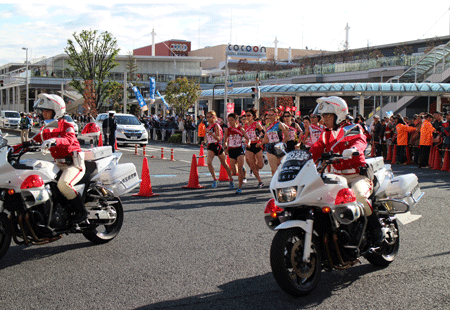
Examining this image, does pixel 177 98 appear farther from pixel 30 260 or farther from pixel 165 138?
pixel 30 260

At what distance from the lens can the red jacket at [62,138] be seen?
244 inches

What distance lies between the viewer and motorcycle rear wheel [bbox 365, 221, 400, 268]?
5523 mm

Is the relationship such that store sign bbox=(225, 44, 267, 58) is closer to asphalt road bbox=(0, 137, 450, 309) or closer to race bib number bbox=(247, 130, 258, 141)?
race bib number bbox=(247, 130, 258, 141)

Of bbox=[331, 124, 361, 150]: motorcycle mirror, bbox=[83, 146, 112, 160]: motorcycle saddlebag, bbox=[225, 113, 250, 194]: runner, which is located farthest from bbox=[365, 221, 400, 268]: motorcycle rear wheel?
bbox=[225, 113, 250, 194]: runner

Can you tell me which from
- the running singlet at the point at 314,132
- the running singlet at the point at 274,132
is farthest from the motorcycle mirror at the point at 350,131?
the running singlet at the point at 274,132

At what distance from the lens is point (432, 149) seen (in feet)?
57.7

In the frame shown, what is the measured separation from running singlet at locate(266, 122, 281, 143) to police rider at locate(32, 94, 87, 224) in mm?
6131

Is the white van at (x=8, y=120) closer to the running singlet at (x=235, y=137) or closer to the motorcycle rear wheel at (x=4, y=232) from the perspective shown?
the running singlet at (x=235, y=137)

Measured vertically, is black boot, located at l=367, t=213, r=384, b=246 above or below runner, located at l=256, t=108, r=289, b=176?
below

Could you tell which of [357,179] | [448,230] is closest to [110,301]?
[357,179]

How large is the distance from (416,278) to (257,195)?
6084mm

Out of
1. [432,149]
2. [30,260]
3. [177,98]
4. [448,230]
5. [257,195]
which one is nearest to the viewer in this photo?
[30,260]

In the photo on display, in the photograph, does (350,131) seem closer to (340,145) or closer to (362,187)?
(340,145)

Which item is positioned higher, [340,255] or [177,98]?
[177,98]
